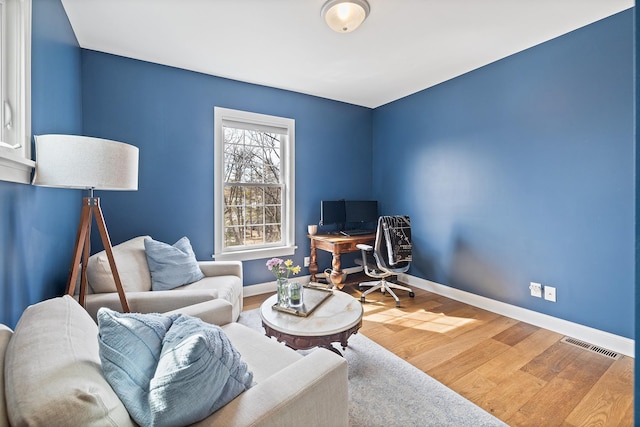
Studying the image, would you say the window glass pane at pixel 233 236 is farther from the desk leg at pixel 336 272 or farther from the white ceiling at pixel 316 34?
the white ceiling at pixel 316 34

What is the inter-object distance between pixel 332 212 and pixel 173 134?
215 cm

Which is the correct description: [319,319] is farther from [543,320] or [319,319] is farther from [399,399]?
[543,320]

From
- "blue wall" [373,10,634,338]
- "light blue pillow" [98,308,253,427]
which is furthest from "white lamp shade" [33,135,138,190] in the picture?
"blue wall" [373,10,634,338]

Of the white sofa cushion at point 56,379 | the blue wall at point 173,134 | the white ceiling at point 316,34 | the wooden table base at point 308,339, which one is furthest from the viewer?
the blue wall at point 173,134

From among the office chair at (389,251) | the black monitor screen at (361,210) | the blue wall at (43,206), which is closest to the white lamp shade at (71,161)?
the blue wall at (43,206)

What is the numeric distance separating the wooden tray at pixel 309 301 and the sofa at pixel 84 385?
1.69ft

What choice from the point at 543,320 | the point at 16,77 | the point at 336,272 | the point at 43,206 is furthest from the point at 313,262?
the point at 16,77

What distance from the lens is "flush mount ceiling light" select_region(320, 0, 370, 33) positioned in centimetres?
202

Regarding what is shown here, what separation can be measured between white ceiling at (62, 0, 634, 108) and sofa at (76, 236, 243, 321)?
1.83 m

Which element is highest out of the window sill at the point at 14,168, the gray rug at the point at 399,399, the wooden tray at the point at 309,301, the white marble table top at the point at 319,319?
the window sill at the point at 14,168

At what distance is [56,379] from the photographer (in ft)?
2.23

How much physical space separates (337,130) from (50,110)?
3.12 meters

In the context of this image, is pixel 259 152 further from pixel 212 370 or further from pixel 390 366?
pixel 212 370

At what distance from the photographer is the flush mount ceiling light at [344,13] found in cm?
202
